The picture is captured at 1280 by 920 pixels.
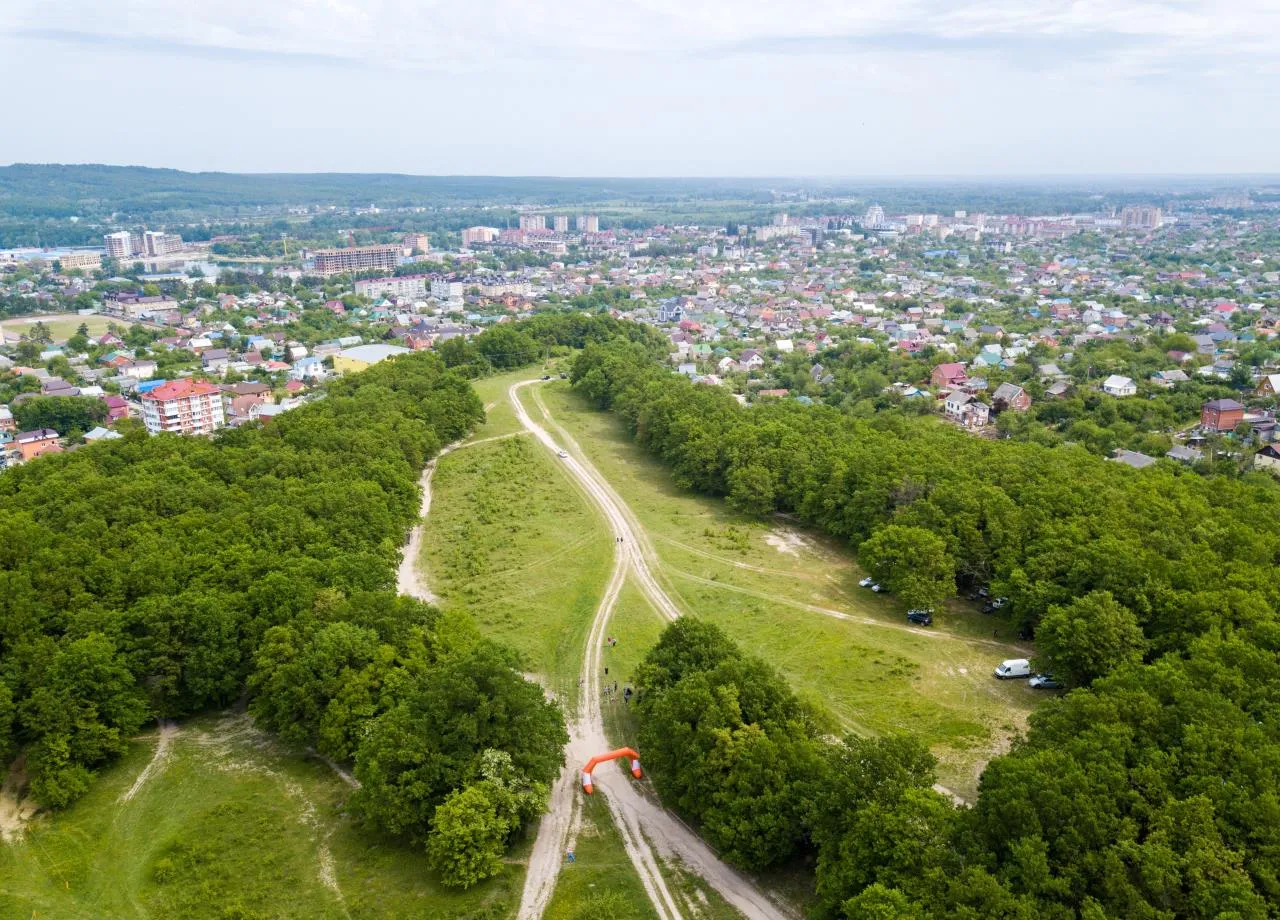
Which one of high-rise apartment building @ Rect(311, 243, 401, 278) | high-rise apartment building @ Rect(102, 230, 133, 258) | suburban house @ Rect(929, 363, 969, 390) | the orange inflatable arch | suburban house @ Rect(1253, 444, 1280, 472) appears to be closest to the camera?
the orange inflatable arch

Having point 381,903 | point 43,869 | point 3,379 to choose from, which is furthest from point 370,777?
point 3,379

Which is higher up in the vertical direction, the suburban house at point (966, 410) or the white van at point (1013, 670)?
the suburban house at point (966, 410)

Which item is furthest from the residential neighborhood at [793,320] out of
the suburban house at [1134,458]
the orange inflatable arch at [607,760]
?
the orange inflatable arch at [607,760]

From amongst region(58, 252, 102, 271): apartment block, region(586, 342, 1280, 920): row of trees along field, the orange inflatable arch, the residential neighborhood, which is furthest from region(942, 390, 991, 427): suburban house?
region(58, 252, 102, 271): apartment block

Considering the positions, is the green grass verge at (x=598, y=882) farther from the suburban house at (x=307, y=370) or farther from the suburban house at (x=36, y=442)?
the suburban house at (x=307, y=370)

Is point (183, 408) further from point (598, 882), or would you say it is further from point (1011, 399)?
point (1011, 399)

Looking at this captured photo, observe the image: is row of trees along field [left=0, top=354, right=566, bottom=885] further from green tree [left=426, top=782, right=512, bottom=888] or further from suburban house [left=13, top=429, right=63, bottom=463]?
suburban house [left=13, top=429, right=63, bottom=463]

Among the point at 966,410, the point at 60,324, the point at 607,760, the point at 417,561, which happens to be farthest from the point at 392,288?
the point at 607,760
